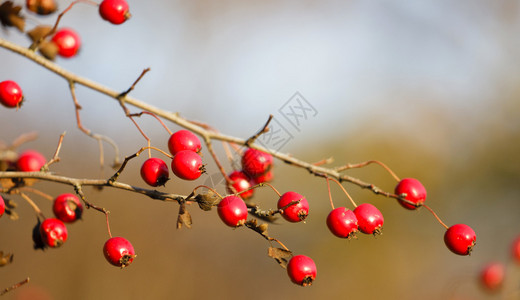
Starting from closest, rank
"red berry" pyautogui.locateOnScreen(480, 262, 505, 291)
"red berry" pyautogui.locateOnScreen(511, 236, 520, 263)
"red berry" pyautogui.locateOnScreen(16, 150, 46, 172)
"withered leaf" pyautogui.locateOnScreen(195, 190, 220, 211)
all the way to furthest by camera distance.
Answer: "withered leaf" pyautogui.locateOnScreen(195, 190, 220, 211) < "red berry" pyautogui.locateOnScreen(16, 150, 46, 172) < "red berry" pyautogui.locateOnScreen(511, 236, 520, 263) < "red berry" pyautogui.locateOnScreen(480, 262, 505, 291)

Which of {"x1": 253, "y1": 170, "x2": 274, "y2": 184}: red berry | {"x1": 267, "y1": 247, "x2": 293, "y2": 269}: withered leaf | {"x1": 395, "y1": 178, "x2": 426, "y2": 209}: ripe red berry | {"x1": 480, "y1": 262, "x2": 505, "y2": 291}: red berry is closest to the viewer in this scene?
{"x1": 267, "y1": 247, "x2": 293, "y2": 269}: withered leaf

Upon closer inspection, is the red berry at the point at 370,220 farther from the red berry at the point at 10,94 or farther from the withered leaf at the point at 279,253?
the red berry at the point at 10,94

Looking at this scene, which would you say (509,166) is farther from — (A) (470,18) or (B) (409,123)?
(A) (470,18)

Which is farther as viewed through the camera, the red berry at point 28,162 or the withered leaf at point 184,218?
the red berry at point 28,162

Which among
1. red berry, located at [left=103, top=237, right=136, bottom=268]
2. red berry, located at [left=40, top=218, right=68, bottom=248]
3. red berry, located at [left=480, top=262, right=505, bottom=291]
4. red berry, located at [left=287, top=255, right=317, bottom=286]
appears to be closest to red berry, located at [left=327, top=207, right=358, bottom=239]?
red berry, located at [left=287, top=255, right=317, bottom=286]

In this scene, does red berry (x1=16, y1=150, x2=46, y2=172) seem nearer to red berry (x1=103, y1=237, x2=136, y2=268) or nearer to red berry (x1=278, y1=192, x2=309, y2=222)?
red berry (x1=103, y1=237, x2=136, y2=268)

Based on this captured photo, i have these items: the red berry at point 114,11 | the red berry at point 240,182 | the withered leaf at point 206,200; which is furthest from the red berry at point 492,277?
the red berry at point 114,11
